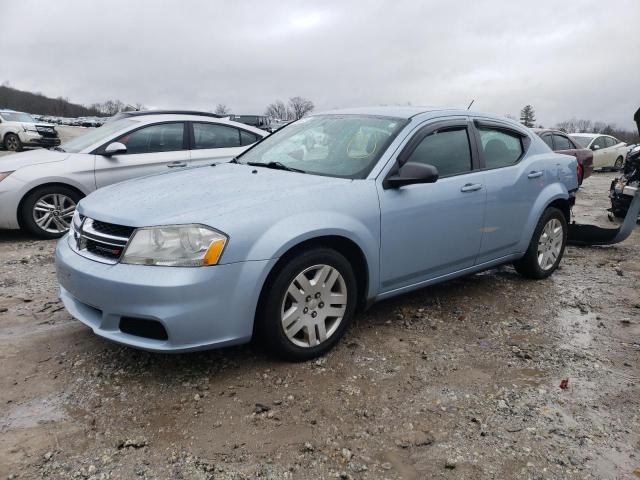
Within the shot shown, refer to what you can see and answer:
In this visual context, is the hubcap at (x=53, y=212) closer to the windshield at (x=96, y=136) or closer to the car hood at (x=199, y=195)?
the windshield at (x=96, y=136)

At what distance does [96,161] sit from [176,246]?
416 cm

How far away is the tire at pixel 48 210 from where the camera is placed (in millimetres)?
6043

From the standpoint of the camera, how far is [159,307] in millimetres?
2699

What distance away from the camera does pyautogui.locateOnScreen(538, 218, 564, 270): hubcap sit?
4.92 m

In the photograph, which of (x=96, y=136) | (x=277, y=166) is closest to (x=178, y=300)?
(x=277, y=166)

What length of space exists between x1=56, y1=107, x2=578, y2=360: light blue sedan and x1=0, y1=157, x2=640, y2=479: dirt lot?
1.10 ft

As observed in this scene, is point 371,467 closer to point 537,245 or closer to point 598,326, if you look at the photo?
point 598,326

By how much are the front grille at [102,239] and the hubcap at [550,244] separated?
3703 millimetres

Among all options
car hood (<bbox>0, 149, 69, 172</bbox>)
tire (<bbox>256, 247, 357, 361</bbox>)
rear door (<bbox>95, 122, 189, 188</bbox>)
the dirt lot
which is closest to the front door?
tire (<bbox>256, 247, 357, 361</bbox>)

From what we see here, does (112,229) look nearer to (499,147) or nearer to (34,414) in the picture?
(34,414)

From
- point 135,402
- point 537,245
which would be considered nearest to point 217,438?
point 135,402

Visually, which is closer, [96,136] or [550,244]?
[550,244]

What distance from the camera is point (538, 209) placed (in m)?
4.67

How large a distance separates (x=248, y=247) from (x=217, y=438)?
0.98 meters
